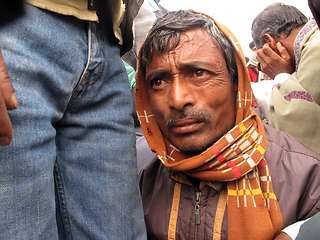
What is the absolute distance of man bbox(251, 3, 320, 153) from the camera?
164 centimetres

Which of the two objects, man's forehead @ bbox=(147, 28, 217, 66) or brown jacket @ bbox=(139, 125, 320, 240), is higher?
man's forehead @ bbox=(147, 28, 217, 66)

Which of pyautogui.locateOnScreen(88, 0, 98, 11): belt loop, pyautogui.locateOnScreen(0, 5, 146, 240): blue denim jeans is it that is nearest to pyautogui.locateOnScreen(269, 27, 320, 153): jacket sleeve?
pyautogui.locateOnScreen(0, 5, 146, 240): blue denim jeans

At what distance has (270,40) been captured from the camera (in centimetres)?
224

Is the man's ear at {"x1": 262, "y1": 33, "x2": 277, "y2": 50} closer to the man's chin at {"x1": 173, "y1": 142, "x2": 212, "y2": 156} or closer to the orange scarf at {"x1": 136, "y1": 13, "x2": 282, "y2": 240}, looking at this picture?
the orange scarf at {"x1": 136, "y1": 13, "x2": 282, "y2": 240}

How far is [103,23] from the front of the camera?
96 centimetres

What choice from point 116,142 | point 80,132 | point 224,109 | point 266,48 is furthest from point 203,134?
point 266,48

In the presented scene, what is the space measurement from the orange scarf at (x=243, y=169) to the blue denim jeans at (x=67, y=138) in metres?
0.46

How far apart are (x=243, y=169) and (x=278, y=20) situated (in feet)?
5.37

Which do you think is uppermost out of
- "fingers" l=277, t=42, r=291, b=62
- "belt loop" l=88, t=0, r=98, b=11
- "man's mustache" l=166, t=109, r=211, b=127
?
"belt loop" l=88, t=0, r=98, b=11

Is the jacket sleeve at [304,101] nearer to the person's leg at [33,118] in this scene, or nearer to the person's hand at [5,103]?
the person's leg at [33,118]

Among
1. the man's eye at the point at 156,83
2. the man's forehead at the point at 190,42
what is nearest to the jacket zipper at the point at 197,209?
the man's eye at the point at 156,83

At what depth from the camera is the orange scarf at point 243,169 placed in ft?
3.69

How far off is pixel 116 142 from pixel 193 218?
638mm

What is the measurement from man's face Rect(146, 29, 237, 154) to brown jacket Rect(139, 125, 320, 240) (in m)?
0.25
